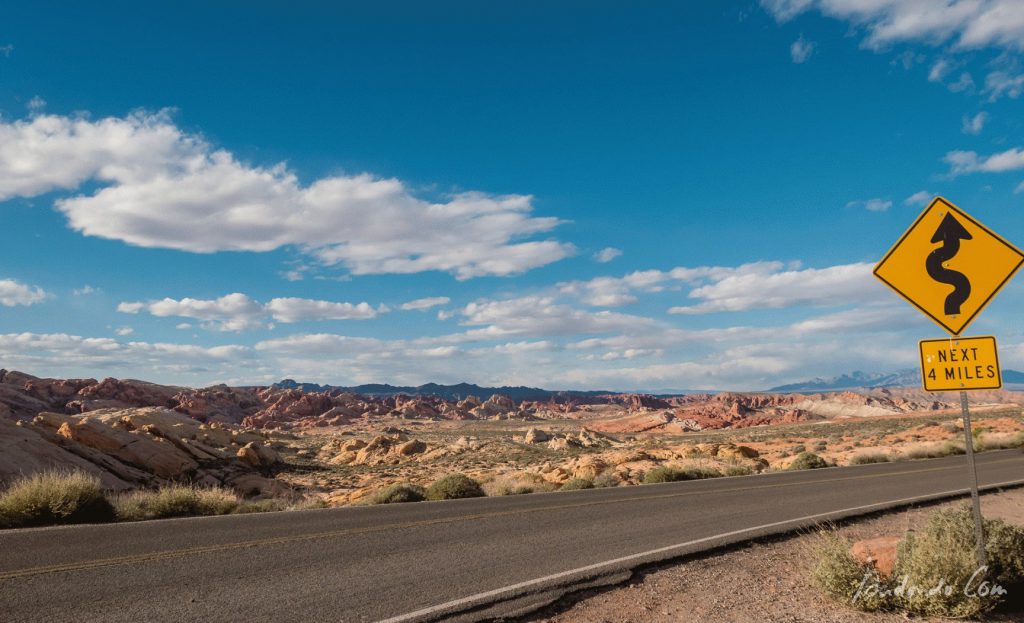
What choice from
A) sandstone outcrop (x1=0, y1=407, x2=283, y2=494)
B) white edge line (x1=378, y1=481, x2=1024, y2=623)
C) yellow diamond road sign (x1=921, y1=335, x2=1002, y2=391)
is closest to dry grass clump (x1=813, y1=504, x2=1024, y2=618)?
yellow diamond road sign (x1=921, y1=335, x2=1002, y2=391)

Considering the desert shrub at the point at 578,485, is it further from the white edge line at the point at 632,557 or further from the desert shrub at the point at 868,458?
the desert shrub at the point at 868,458

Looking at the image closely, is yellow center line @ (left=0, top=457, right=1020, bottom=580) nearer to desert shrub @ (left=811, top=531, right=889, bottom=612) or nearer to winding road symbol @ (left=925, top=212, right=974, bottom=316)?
desert shrub @ (left=811, top=531, right=889, bottom=612)

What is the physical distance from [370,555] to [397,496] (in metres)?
7.36

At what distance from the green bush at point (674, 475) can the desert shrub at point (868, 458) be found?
29.9 feet

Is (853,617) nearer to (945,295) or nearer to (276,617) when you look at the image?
(945,295)

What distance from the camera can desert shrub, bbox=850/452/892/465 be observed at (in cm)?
2666

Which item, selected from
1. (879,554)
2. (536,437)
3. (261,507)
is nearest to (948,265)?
(879,554)

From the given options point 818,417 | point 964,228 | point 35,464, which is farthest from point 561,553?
point 818,417

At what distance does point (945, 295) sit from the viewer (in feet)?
19.1

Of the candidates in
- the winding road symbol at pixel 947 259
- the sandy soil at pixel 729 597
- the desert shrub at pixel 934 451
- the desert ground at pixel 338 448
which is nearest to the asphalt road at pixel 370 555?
the sandy soil at pixel 729 597

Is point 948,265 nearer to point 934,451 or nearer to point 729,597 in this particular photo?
point 729,597

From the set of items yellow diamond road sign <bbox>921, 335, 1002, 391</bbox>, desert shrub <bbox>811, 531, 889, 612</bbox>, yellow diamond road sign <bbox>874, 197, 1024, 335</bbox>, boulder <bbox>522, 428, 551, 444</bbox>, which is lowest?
boulder <bbox>522, 428, 551, 444</bbox>

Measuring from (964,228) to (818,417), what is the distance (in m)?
126

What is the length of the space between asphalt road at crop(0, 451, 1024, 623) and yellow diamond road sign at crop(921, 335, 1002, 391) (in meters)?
4.35
